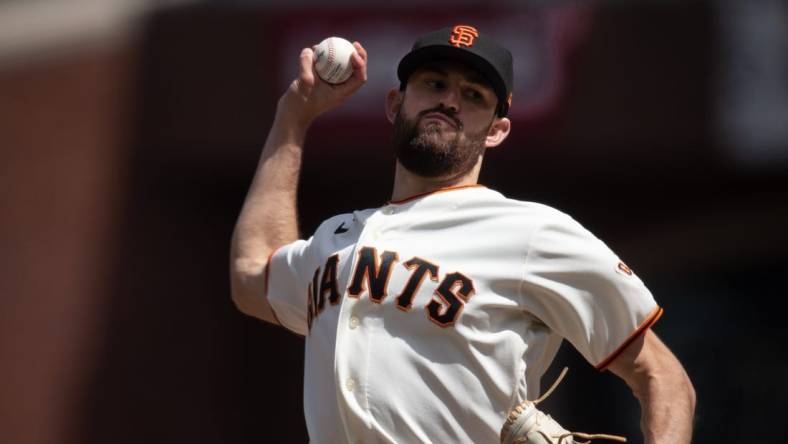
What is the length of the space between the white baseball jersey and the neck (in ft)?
0.57

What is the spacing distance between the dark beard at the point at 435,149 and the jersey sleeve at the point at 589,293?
311 mm

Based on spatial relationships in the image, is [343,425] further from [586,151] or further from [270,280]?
[586,151]

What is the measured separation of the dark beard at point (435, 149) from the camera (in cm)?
322

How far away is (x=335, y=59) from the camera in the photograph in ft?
11.6

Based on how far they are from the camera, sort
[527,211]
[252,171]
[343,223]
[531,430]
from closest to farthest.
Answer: [531,430]
[527,211]
[343,223]
[252,171]

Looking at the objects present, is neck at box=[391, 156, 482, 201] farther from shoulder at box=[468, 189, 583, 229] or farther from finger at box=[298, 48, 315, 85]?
finger at box=[298, 48, 315, 85]

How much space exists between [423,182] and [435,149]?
0.39 feet

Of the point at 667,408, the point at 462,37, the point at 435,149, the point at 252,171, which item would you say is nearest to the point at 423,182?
the point at 435,149

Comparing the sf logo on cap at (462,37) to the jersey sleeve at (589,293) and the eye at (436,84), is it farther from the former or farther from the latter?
the jersey sleeve at (589,293)

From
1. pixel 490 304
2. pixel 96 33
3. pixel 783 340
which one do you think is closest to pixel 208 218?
pixel 96 33

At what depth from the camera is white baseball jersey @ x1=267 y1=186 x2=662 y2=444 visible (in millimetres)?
2982

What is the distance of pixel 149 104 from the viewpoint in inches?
328

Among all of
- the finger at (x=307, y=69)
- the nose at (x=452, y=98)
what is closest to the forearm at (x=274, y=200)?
the finger at (x=307, y=69)

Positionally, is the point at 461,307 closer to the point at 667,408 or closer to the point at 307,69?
the point at 667,408
